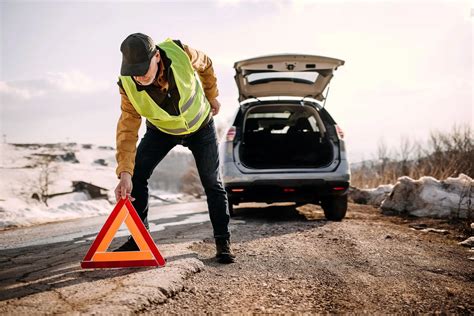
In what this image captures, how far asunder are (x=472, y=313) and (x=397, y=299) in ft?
1.09

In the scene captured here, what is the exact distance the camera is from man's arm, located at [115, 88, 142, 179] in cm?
235

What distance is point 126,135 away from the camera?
2.38 meters

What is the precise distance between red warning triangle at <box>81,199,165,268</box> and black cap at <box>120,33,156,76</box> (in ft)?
2.68

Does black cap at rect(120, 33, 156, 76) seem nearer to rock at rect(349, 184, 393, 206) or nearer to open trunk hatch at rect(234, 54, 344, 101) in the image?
open trunk hatch at rect(234, 54, 344, 101)

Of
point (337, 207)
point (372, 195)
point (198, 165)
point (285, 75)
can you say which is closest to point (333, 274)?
point (198, 165)

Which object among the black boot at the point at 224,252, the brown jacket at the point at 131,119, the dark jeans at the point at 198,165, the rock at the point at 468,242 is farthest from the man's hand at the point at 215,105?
the rock at the point at 468,242

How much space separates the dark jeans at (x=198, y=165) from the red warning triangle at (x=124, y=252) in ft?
0.87

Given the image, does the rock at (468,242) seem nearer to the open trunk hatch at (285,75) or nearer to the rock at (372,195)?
the open trunk hatch at (285,75)

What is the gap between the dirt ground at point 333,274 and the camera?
5.90ft

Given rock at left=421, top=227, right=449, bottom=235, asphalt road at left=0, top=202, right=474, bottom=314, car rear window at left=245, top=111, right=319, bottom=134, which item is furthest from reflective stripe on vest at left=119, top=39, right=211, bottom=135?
rock at left=421, top=227, right=449, bottom=235

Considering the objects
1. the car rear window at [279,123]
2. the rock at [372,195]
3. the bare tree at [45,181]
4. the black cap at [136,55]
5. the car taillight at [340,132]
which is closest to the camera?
the black cap at [136,55]

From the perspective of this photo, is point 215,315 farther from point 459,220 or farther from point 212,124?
point 459,220

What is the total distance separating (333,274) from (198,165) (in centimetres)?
119

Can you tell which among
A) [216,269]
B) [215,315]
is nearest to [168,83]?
[216,269]
